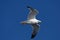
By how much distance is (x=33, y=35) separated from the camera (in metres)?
13.6

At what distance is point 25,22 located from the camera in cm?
1247

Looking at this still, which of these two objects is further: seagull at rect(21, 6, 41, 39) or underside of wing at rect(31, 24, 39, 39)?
underside of wing at rect(31, 24, 39, 39)

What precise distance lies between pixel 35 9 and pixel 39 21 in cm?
69

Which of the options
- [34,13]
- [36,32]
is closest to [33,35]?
[36,32]

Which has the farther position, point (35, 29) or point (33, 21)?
point (35, 29)

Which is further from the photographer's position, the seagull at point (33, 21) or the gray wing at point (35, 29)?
the gray wing at point (35, 29)

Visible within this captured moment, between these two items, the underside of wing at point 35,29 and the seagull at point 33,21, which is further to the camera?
the underside of wing at point 35,29

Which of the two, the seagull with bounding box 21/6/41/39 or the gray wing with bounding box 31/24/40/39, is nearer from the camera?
the seagull with bounding box 21/6/41/39

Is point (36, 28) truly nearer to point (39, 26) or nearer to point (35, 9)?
point (39, 26)

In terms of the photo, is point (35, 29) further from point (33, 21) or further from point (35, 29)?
point (33, 21)

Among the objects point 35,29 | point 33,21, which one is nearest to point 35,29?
point 35,29

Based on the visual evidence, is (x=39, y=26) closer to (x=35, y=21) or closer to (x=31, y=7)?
(x=35, y=21)

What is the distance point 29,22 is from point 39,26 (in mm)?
983

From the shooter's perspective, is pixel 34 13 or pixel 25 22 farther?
pixel 34 13
